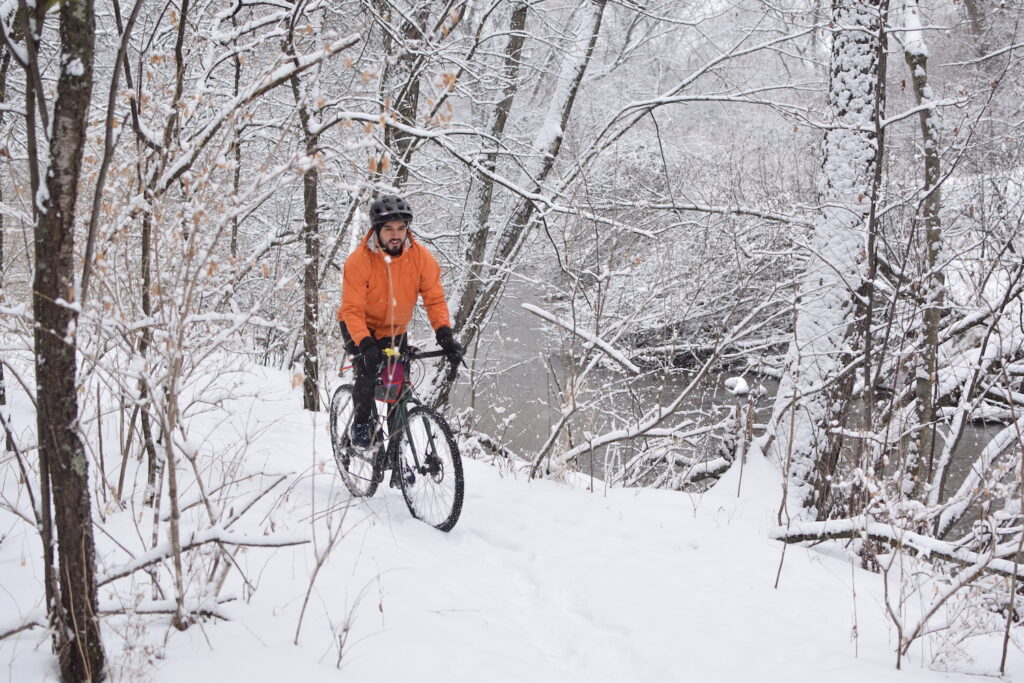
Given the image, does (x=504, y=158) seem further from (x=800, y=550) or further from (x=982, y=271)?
(x=800, y=550)

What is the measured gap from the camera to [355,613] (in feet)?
9.19

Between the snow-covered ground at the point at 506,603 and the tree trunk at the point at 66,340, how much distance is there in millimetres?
260

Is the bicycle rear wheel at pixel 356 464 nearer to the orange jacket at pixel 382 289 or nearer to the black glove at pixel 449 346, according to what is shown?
the orange jacket at pixel 382 289

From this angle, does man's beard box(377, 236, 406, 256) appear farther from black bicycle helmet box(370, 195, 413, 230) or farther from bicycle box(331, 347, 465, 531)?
bicycle box(331, 347, 465, 531)

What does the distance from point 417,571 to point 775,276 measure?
789 centimetres

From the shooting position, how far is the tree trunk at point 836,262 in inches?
227

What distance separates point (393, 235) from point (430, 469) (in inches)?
57.2

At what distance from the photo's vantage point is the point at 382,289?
430cm

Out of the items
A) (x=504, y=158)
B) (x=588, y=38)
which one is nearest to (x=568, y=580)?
(x=588, y=38)

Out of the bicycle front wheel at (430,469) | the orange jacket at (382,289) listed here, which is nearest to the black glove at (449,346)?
the orange jacket at (382,289)

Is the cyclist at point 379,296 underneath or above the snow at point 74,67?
underneath

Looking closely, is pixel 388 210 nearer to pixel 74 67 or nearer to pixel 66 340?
pixel 74 67

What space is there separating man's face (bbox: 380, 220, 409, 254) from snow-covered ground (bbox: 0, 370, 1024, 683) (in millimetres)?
1208

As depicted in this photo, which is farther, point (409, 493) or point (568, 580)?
point (409, 493)
